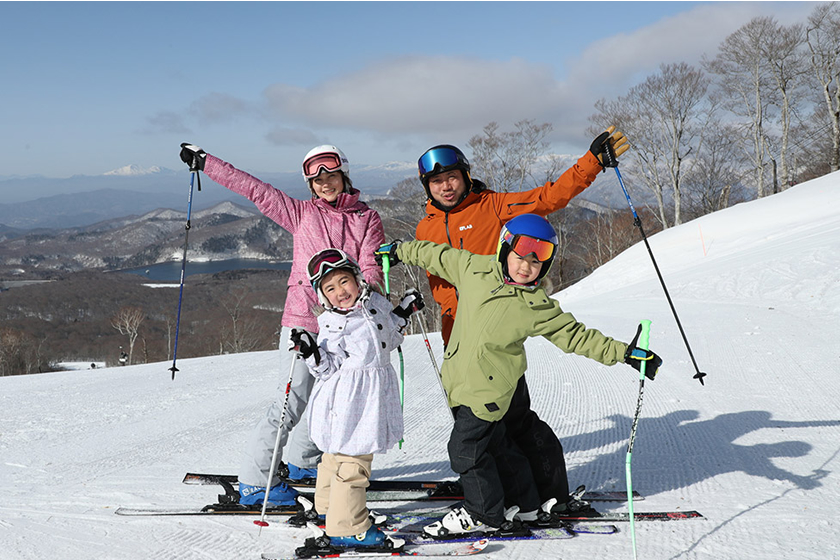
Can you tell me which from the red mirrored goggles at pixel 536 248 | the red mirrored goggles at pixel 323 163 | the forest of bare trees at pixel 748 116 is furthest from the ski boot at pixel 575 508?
the forest of bare trees at pixel 748 116

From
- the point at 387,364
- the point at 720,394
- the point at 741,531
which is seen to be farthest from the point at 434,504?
the point at 720,394

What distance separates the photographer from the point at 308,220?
322cm

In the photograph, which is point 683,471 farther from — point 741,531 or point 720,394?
point 720,394

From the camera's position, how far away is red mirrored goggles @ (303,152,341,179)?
3.12 m

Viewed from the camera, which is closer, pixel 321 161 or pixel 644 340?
pixel 644 340

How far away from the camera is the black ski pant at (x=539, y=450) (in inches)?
115

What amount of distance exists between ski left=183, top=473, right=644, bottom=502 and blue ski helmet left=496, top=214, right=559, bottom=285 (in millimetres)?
1416

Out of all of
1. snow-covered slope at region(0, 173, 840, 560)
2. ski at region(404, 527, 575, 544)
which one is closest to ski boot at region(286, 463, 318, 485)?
snow-covered slope at region(0, 173, 840, 560)

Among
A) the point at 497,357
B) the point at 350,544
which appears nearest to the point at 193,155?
the point at 497,357

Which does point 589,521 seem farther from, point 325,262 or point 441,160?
point 441,160

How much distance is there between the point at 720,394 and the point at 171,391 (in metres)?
5.75

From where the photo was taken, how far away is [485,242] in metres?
3.35

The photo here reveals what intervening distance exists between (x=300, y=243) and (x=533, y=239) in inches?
54.1

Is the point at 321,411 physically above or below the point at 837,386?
above
